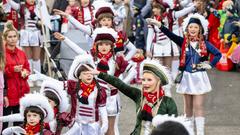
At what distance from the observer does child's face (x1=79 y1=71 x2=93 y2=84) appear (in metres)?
7.68

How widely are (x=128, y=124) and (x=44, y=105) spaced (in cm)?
330

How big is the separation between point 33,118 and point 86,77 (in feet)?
3.40

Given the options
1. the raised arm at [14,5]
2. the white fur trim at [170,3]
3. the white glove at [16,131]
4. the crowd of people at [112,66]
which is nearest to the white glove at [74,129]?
the crowd of people at [112,66]

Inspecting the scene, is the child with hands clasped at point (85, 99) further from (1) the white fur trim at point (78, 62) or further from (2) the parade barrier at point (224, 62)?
(2) the parade barrier at point (224, 62)

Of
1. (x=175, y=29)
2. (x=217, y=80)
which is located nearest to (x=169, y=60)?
(x=175, y=29)

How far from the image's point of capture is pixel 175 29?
39.8 ft

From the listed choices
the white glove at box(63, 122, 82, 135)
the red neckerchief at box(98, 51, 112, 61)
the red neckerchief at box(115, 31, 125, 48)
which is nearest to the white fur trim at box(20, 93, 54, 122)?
the white glove at box(63, 122, 82, 135)

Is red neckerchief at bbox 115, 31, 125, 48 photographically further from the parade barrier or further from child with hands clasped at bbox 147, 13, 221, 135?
the parade barrier

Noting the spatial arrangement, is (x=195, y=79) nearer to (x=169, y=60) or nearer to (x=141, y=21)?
(x=169, y=60)

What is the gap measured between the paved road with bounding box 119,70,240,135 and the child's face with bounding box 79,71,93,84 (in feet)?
6.70

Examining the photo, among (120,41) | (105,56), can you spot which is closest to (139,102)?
(105,56)

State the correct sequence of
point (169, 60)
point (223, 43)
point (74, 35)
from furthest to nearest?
point (223, 43) < point (74, 35) < point (169, 60)

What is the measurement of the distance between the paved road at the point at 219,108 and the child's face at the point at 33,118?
2887 mm

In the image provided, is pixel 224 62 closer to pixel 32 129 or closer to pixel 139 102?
pixel 139 102
